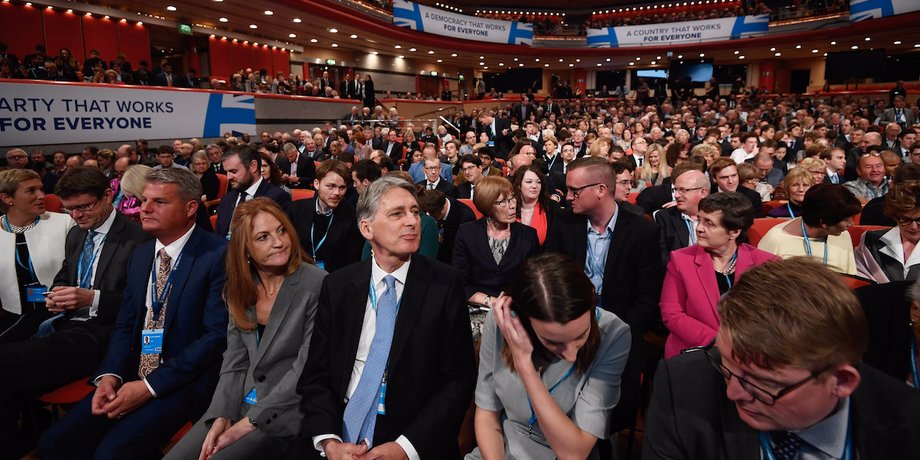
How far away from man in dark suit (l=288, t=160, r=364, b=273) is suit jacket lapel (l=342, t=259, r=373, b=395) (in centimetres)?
157

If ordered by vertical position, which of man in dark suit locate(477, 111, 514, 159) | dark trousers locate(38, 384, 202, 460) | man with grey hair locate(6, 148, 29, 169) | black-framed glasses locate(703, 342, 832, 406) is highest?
man in dark suit locate(477, 111, 514, 159)

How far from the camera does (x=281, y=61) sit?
1933 cm

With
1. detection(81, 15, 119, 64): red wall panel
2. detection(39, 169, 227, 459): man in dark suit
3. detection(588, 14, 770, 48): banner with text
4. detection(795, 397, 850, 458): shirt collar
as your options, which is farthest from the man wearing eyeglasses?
detection(588, 14, 770, 48): banner with text

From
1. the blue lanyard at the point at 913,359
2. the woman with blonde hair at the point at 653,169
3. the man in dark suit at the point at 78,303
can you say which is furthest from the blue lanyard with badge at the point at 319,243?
the woman with blonde hair at the point at 653,169

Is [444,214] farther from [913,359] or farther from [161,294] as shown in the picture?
[913,359]

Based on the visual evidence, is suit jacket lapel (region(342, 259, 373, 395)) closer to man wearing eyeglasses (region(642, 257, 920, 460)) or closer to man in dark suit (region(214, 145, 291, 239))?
man wearing eyeglasses (region(642, 257, 920, 460))

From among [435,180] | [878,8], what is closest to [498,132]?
[435,180]

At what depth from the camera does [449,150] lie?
26.9 ft

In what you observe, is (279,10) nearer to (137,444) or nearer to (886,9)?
(137,444)

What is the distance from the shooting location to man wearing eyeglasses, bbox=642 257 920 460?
875 mm

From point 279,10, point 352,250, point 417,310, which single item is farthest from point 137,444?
point 279,10

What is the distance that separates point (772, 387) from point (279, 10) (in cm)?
1522

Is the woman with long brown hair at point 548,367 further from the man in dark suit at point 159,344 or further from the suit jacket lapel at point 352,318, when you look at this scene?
the man in dark suit at point 159,344

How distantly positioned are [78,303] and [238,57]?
17.1 metres
